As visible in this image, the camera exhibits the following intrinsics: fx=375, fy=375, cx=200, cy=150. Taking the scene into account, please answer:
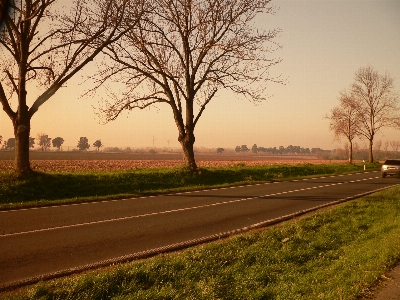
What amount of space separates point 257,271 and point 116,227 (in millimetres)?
4584

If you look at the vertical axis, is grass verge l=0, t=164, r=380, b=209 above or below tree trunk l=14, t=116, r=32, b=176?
below

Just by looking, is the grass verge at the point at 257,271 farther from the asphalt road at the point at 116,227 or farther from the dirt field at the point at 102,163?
the dirt field at the point at 102,163

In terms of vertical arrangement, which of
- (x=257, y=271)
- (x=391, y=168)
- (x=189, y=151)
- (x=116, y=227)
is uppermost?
(x=189, y=151)

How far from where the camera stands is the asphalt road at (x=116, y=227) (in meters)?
6.93

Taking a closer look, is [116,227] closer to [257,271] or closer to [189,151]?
[257,271]

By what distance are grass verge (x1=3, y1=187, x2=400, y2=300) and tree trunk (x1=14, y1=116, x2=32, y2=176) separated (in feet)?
39.8

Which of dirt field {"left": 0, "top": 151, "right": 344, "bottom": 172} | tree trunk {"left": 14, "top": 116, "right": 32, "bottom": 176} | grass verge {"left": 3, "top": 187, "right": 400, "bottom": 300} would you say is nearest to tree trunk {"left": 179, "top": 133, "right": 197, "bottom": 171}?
tree trunk {"left": 14, "top": 116, "right": 32, "bottom": 176}

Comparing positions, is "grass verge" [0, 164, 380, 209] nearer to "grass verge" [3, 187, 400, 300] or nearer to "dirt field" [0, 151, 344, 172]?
"grass verge" [3, 187, 400, 300]

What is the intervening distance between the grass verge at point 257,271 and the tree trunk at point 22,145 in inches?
478

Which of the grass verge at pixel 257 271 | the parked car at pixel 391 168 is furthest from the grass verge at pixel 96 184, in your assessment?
the parked car at pixel 391 168

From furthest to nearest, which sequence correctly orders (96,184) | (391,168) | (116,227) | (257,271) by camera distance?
1. (391,168)
2. (96,184)
3. (116,227)
4. (257,271)

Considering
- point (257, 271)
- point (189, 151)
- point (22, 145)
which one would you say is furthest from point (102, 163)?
point (257, 271)

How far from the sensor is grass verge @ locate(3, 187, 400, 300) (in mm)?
5391

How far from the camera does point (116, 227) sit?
978cm
